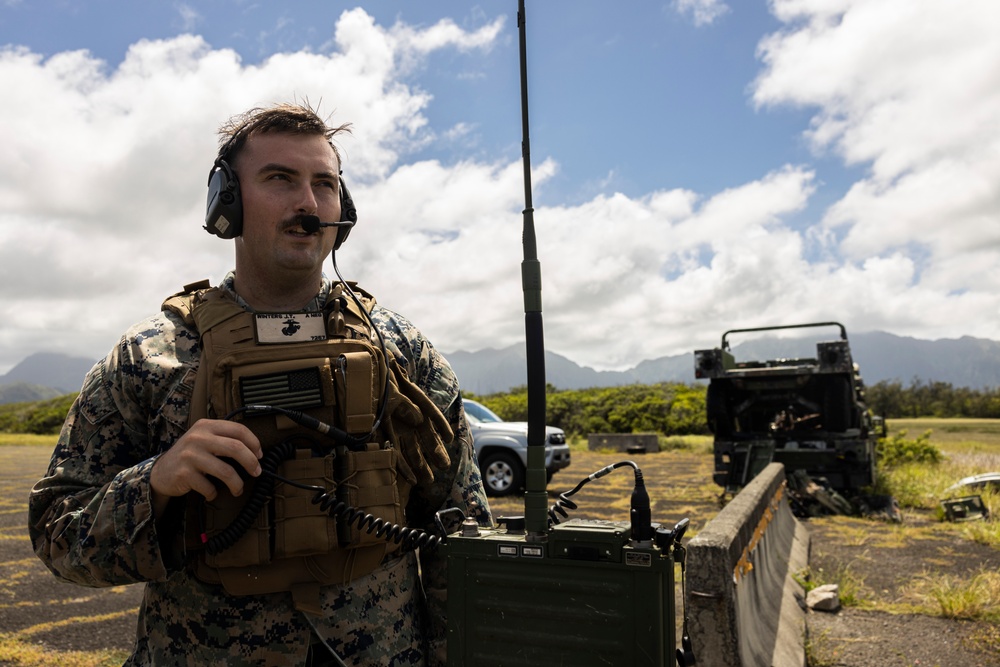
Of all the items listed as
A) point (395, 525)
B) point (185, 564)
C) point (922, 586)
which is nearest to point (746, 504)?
point (922, 586)

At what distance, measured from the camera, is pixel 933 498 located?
1114 cm

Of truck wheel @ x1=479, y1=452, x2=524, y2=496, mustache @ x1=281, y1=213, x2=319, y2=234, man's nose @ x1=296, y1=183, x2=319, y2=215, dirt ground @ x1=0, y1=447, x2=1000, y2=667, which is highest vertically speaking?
man's nose @ x1=296, y1=183, x2=319, y2=215

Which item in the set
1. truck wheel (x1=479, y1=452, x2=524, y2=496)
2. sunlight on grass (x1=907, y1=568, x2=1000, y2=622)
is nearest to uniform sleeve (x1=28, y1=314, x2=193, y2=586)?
sunlight on grass (x1=907, y1=568, x2=1000, y2=622)

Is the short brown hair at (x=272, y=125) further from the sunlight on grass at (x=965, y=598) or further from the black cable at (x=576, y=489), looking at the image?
the sunlight on grass at (x=965, y=598)

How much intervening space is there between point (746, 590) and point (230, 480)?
3144mm

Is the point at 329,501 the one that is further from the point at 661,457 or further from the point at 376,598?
the point at 661,457

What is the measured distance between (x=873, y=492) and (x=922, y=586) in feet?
18.2

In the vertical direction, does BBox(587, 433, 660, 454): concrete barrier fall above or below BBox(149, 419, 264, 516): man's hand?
below

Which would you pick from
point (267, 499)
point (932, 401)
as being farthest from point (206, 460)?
point (932, 401)

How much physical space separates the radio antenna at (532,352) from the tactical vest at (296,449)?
0.37 metres

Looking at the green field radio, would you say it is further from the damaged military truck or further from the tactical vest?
the damaged military truck

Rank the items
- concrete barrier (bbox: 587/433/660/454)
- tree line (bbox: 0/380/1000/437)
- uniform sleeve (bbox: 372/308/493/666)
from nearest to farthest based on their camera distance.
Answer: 1. uniform sleeve (bbox: 372/308/493/666)
2. concrete barrier (bbox: 587/433/660/454)
3. tree line (bbox: 0/380/1000/437)

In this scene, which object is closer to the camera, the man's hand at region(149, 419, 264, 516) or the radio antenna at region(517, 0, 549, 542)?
the man's hand at region(149, 419, 264, 516)

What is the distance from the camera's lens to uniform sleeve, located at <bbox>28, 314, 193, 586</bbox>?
5.59 feet
